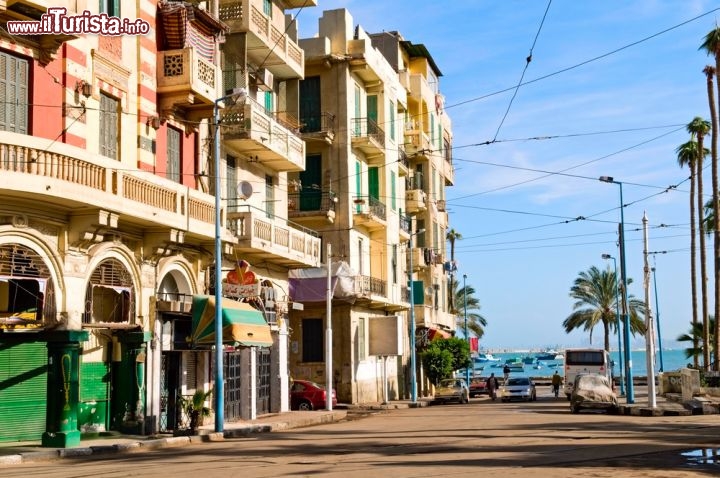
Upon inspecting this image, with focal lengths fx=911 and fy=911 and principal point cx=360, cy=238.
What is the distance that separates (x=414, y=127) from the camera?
188ft

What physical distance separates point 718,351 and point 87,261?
3680cm

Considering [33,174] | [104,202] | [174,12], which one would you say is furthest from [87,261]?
[174,12]

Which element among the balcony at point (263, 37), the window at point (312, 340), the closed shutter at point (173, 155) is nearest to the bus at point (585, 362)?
the window at point (312, 340)

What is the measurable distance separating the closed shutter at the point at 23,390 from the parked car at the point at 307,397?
16942mm

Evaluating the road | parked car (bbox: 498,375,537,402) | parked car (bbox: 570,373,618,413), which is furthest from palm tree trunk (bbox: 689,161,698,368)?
the road

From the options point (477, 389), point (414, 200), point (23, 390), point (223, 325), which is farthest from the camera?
point (477, 389)

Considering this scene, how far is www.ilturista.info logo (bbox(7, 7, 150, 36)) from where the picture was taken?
20281 millimetres

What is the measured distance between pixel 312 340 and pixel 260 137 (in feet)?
49.3

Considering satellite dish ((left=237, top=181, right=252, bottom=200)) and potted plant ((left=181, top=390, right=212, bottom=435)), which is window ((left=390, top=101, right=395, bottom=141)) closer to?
satellite dish ((left=237, top=181, right=252, bottom=200))

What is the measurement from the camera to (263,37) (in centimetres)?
3191

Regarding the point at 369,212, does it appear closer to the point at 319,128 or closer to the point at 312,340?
the point at 319,128

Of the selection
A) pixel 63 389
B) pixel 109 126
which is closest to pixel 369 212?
pixel 109 126

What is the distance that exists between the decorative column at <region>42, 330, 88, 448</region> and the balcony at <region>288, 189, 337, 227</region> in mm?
22816

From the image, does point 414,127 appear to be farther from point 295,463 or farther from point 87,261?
point 295,463
